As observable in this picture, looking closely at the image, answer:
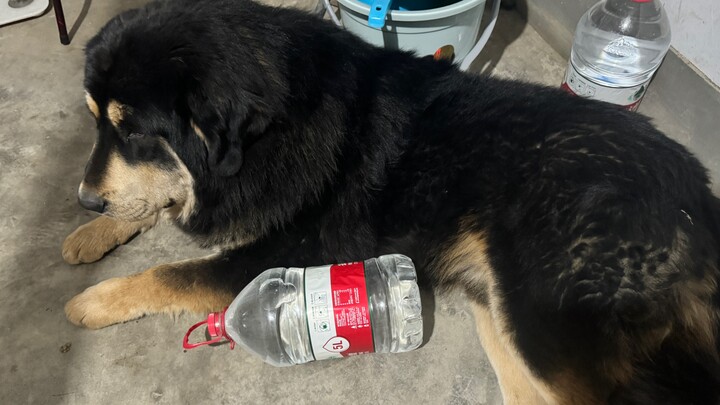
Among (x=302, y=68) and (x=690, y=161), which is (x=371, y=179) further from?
(x=690, y=161)

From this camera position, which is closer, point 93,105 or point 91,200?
point 93,105

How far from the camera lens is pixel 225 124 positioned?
182 cm

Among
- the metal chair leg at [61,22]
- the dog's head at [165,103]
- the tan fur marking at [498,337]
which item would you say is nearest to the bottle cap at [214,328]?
the dog's head at [165,103]

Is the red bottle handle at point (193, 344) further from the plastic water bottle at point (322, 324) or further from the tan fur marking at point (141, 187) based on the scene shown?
the tan fur marking at point (141, 187)

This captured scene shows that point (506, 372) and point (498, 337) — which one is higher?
point (498, 337)

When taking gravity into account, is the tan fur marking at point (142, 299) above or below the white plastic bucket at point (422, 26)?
below

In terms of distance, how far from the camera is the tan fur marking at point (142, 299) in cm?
235

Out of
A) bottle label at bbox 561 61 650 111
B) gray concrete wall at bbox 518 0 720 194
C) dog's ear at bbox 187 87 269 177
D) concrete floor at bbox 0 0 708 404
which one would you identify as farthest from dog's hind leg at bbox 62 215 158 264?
gray concrete wall at bbox 518 0 720 194

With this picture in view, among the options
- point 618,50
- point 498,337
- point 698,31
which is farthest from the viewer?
point 618,50

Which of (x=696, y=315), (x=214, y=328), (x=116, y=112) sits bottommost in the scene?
(x=214, y=328)

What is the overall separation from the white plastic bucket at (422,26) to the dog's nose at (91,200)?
154 cm

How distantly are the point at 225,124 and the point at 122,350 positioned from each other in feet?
4.07

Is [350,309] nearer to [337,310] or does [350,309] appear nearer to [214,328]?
[337,310]

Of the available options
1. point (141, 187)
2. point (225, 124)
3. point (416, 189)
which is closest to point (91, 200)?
point (141, 187)
